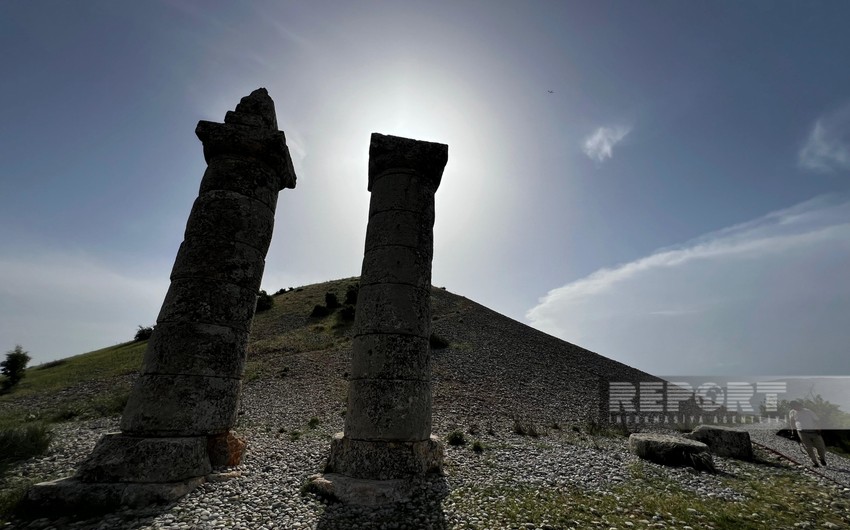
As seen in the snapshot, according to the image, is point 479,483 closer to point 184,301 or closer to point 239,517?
point 239,517

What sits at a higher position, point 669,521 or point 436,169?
point 436,169

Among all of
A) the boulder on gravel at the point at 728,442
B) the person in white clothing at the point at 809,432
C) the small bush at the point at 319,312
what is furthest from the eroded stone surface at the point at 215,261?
the small bush at the point at 319,312

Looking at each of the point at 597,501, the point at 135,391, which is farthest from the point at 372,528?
the point at 135,391

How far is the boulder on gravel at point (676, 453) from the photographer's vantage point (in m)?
8.42

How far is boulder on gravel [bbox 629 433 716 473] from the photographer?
27.6 feet

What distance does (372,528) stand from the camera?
470cm

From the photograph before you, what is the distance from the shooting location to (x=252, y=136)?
7.83 m

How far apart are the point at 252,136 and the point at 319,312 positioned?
26.6m

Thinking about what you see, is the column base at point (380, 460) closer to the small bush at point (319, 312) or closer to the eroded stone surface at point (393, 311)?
the eroded stone surface at point (393, 311)

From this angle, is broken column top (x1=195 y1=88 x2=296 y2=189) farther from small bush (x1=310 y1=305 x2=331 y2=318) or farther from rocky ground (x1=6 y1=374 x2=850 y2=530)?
small bush (x1=310 y1=305 x2=331 y2=318)

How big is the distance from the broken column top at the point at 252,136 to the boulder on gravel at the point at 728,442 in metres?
12.4

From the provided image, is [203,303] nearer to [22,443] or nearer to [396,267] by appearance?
[396,267]

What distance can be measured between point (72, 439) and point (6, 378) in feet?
72.4

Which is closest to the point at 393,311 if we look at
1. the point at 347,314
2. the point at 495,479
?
the point at 495,479
